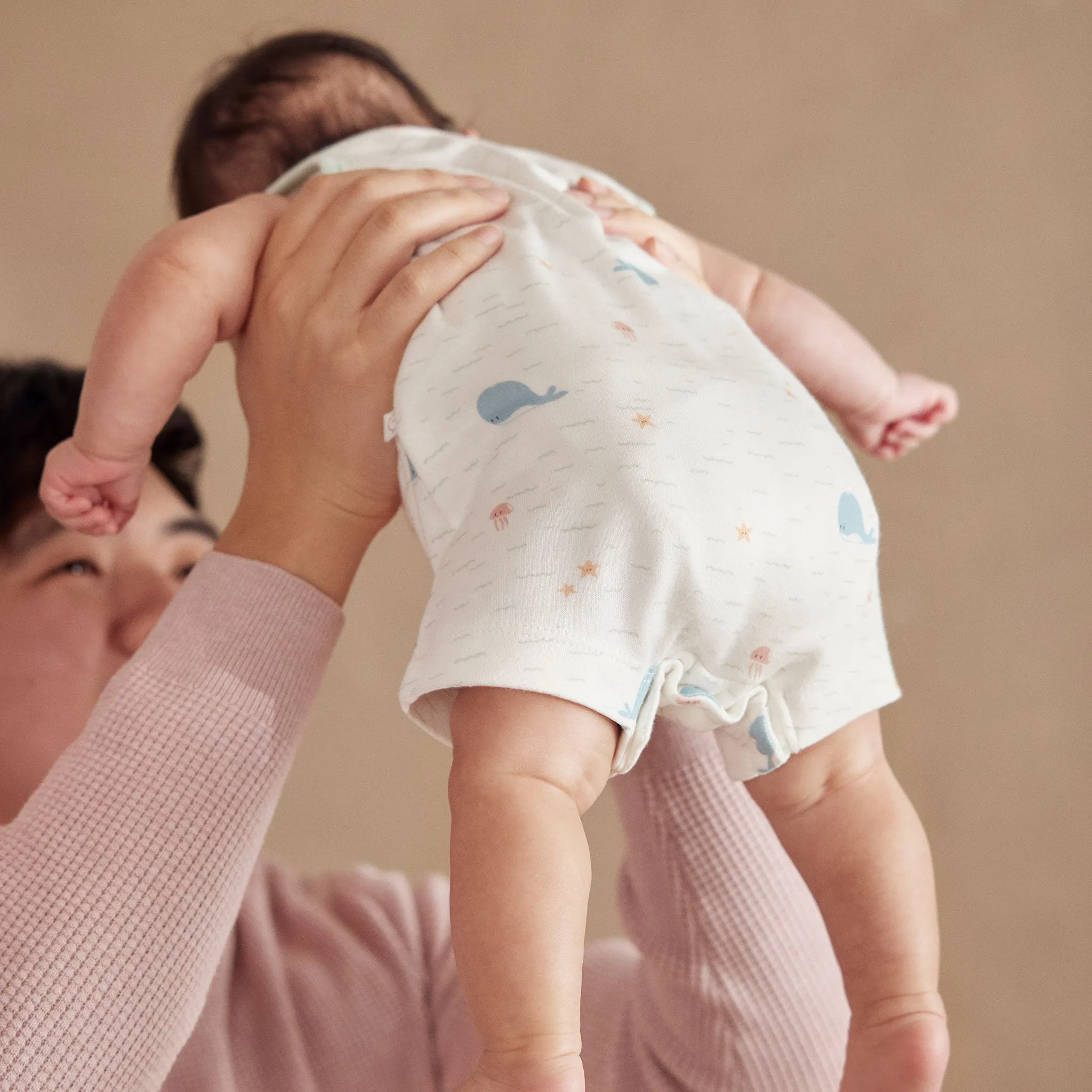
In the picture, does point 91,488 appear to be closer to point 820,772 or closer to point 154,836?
point 154,836

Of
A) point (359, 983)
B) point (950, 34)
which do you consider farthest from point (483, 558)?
point (950, 34)

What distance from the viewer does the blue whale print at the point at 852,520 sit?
0.57m

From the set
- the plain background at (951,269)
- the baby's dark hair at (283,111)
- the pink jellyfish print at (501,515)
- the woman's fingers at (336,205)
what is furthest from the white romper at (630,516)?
the plain background at (951,269)

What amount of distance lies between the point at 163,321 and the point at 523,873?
0.39 metres

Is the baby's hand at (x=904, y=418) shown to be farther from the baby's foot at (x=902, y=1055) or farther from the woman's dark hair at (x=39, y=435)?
the woman's dark hair at (x=39, y=435)

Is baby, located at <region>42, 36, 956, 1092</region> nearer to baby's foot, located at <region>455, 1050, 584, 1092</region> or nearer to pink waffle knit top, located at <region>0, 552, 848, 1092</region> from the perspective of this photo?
baby's foot, located at <region>455, 1050, 584, 1092</region>

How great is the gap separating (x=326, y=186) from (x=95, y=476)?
241 millimetres

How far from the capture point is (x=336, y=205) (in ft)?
2.30

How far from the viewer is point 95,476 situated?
0.73 m

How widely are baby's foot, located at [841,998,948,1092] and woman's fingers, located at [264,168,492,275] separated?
535 millimetres

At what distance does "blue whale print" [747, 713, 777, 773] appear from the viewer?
22.7 inches

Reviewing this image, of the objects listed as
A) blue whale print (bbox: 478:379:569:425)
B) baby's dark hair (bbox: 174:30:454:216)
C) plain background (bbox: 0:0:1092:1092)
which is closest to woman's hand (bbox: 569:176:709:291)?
blue whale print (bbox: 478:379:569:425)

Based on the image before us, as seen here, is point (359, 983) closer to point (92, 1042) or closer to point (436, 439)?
point (92, 1042)

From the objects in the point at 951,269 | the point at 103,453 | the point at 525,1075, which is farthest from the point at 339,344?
the point at 951,269
